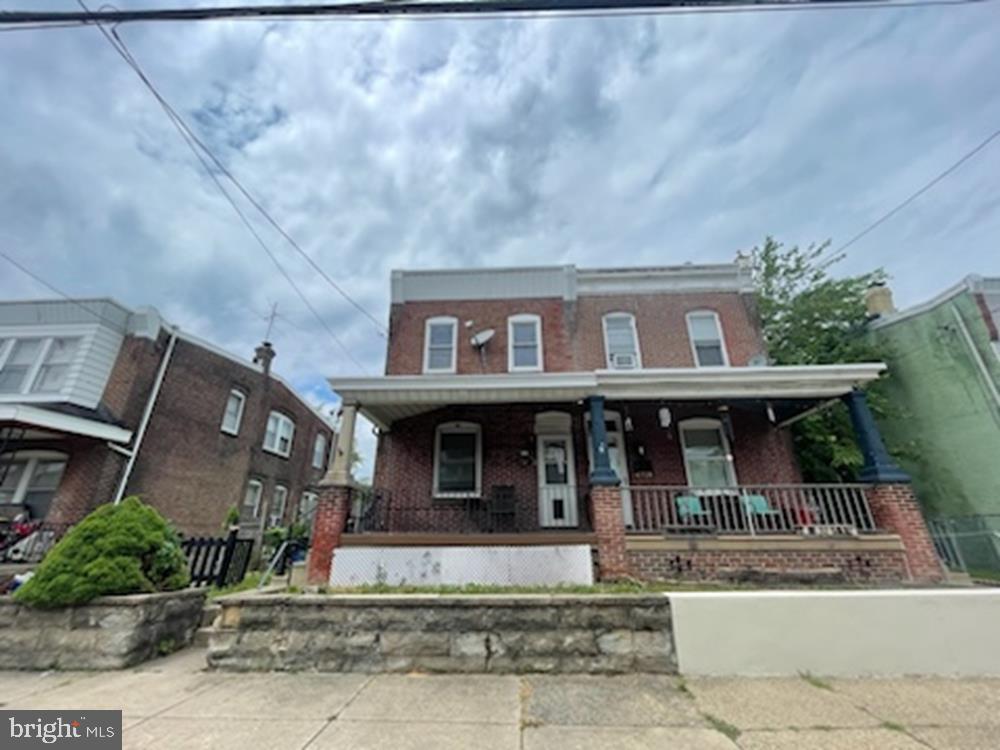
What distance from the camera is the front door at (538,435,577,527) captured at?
9.10 meters

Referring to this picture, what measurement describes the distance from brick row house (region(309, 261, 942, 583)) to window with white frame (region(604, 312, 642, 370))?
4 cm

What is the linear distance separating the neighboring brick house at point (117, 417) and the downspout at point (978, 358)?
20547mm

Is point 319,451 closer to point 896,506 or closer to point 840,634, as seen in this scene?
point 840,634

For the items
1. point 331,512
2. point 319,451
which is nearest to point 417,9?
point 331,512

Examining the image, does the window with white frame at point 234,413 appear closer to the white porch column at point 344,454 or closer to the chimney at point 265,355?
the chimney at point 265,355

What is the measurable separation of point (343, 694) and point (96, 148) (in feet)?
28.2

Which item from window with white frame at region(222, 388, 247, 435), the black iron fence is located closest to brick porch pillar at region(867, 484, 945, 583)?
the black iron fence

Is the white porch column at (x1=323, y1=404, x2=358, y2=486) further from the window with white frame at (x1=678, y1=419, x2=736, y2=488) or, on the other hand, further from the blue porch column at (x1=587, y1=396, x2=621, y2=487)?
the window with white frame at (x1=678, y1=419, x2=736, y2=488)

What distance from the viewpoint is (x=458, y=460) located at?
32.3 ft

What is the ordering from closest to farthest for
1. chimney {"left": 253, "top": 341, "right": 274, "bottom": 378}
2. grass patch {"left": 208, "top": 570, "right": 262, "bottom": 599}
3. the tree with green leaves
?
grass patch {"left": 208, "top": 570, "right": 262, "bottom": 599}, the tree with green leaves, chimney {"left": 253, "top": 341, "right": 274, "bottom": 378}

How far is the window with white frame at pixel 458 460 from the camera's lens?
31.4 ft

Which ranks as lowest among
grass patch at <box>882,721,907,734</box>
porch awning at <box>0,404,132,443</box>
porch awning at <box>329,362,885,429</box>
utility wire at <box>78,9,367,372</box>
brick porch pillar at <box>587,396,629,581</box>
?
grass patch at <box>882,721,907,734</box>

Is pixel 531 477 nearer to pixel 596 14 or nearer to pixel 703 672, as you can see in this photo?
pixel 703 672

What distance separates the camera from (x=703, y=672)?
3721 mm
